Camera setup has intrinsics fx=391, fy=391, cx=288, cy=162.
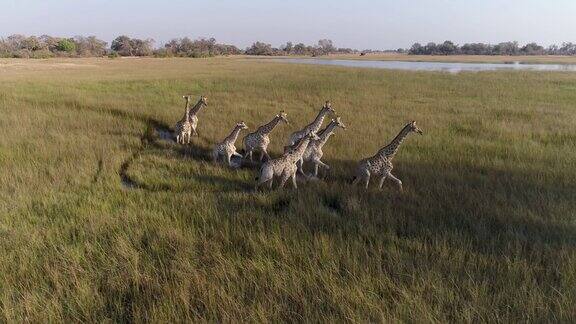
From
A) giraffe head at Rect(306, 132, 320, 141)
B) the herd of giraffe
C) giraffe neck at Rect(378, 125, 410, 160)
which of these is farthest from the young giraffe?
giraffe neck at Rect(378, 125, 410, 160)

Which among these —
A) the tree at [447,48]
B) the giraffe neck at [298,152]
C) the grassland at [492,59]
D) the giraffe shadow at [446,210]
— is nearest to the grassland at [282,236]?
the giraffe shadow at [446,210]

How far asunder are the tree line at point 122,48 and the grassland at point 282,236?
8615cm

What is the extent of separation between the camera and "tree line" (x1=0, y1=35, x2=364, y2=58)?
9050cm

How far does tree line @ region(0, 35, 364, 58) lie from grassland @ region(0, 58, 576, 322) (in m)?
86.2

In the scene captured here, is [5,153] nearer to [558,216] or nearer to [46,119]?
[46,119]

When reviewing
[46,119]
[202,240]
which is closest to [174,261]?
[202,240]

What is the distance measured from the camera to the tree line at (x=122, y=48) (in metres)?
90.5

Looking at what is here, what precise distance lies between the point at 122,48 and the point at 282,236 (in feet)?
428

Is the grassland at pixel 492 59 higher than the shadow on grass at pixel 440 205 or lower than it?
higher

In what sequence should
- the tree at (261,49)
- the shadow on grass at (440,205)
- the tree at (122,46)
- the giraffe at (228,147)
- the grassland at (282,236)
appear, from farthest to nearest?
the tree at (261,49)
the tree at (122,46)
the giraffe at (228,147)
the shadow on grass at (440,205)
the grassland at (282,236)

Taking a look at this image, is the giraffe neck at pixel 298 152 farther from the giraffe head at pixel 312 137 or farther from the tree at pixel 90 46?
the tree at pixel 90 46

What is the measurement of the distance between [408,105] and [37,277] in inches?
624

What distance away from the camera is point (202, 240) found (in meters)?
4.60

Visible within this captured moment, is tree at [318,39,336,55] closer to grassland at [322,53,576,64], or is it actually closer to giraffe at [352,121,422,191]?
grassland at [322,53,576,64]
